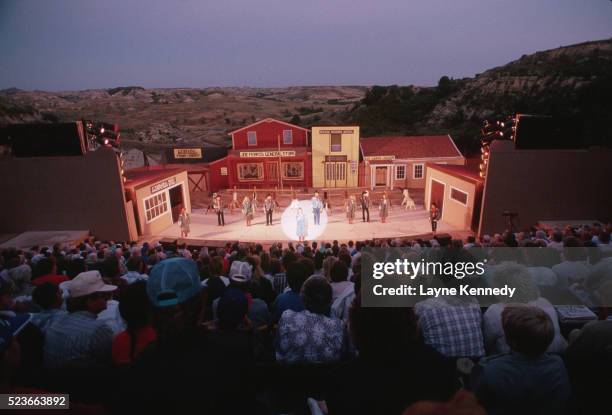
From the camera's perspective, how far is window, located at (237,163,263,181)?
89.2 ft

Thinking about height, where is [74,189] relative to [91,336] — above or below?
below

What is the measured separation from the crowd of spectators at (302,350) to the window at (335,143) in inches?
882

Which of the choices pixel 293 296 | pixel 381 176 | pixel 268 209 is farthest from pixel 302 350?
pixel 381 176

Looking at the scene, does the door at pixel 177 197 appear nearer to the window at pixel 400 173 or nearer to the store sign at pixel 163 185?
the store sign at pixel 163 185

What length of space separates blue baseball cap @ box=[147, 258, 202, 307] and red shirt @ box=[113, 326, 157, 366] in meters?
0.98

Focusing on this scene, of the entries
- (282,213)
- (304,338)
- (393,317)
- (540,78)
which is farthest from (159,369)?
(540,78)

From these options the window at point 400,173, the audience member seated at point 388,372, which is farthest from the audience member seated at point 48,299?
the window at point 400,173

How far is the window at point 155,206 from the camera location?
15.5 m

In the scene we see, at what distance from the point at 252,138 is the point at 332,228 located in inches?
521

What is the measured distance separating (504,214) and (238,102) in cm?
9035

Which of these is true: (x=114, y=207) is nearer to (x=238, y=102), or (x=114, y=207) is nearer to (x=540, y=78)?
(x=540, y=78)

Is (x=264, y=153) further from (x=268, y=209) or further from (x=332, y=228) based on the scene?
(x=332, y=228)

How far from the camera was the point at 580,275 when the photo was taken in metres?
4.76

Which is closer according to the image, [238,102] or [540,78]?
[540,78]
